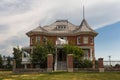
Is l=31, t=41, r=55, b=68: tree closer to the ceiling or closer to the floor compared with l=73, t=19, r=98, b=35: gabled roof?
closer to the floor

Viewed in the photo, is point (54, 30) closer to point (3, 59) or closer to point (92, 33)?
point (92, 33)

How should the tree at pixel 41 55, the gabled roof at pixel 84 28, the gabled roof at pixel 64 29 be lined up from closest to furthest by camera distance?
the tree at pixel 41 55 < the gabled roof at pixel 84 28 < the gabled roof at pixel 64 29

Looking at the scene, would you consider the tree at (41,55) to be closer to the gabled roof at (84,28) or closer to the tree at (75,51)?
the tree at (75,51)

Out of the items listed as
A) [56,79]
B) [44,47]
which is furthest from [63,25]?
[56,79]

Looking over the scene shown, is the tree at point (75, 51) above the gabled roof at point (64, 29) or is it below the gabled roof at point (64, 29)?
below

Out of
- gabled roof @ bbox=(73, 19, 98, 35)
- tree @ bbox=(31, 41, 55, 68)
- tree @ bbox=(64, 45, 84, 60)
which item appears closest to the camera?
tree @ bbox=(31, 41, 55, 68)

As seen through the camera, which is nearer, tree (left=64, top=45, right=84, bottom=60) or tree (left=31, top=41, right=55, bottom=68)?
tree (left=31, top=41, right=55, bottom=68)

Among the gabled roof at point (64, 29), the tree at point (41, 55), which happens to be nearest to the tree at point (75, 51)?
the tree at point (41, 55)

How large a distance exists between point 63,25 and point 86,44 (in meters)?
6.72

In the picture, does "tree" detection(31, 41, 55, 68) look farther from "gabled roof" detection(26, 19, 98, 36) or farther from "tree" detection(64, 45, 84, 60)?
"gabled roof" detection(26, 19, 98, 36)

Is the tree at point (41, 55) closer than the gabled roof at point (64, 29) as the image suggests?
Yes

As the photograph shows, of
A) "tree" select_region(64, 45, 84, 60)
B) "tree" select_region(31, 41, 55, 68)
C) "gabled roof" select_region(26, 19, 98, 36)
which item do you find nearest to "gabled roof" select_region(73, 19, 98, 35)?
"gabled roof" select_region(26, 19, 98, 36)

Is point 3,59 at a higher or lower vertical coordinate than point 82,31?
lower

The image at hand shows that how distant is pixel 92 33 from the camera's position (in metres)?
50.6
